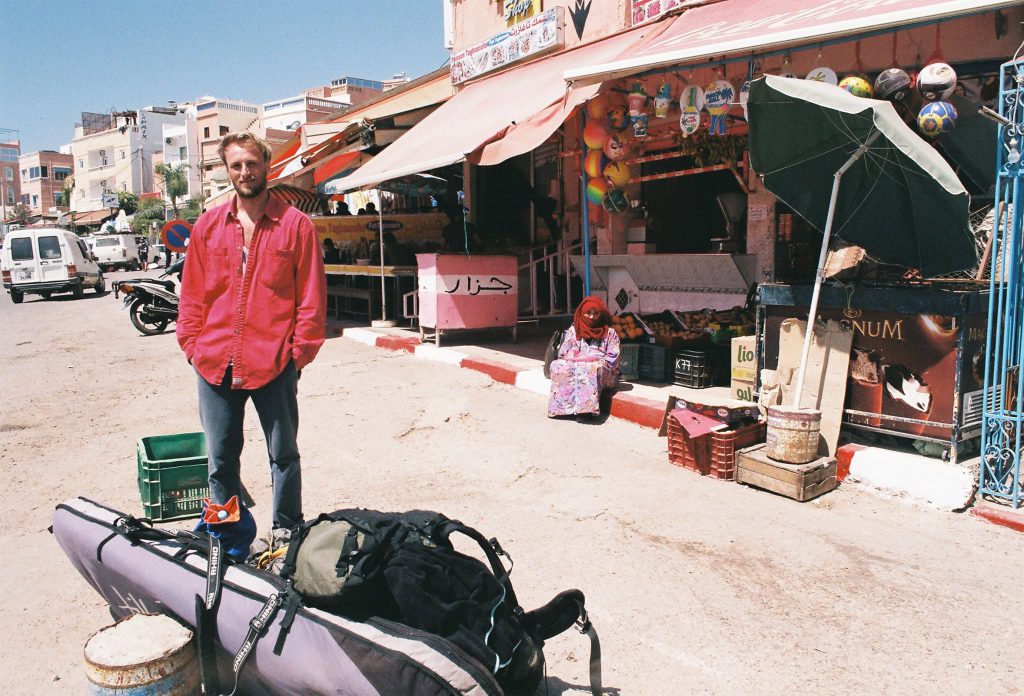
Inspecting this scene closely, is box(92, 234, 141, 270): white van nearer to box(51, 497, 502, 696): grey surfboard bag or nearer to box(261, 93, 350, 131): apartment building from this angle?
box(261, 93, 350, 131): apartment building

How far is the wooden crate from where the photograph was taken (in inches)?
179

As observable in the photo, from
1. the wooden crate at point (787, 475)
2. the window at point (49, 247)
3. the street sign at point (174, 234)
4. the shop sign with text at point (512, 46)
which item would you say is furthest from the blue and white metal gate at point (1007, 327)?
the window at point (49, 247)

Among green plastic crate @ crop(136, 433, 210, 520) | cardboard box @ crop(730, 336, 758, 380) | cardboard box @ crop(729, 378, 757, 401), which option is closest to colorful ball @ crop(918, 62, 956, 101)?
cardboard box @ crop(730, 336, 758, 380)

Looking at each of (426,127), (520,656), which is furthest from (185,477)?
(426,127)

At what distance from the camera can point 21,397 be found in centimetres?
782

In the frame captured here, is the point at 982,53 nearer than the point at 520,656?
No

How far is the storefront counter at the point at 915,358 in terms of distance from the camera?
179 inches

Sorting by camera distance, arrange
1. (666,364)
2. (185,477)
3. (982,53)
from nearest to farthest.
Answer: (185,477) → (982,53) → (666,364)

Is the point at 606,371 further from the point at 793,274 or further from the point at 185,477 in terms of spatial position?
the point at 185,477

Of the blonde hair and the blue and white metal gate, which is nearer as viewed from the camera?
the blonde hair

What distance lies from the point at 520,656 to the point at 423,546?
1.47ft

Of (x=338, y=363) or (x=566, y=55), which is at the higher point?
(x=566, y=55)

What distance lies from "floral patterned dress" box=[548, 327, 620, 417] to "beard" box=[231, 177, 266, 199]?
12.2 ft

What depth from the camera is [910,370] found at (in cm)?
473
